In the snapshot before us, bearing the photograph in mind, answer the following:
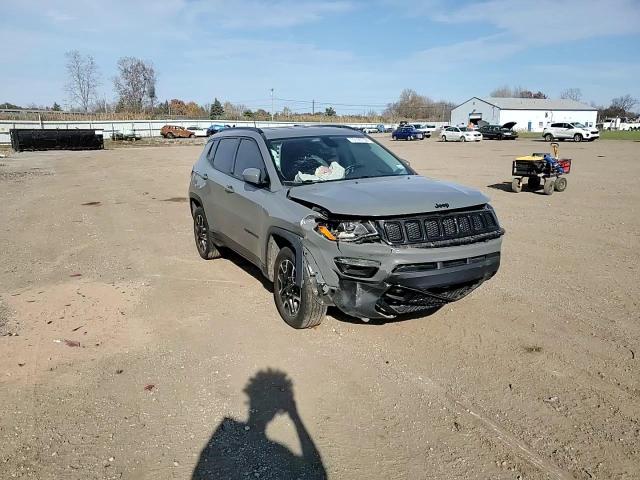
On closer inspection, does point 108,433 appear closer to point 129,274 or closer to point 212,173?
point 129,274

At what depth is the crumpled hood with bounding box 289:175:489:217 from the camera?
3952 millimetres

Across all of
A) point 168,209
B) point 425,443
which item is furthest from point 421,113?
point 425,443

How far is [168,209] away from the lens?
11617 millimetres

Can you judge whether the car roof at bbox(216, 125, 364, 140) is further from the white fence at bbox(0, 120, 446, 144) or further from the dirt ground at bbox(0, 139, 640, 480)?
the white fence at bbox(0, 120, 446, 144)

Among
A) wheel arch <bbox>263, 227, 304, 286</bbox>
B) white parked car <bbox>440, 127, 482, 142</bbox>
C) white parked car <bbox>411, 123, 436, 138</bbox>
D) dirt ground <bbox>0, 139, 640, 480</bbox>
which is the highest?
white parked car <bbox>411, 123, 436, 138</bbox>

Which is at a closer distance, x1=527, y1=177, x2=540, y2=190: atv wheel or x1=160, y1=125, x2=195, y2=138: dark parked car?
x1=527, y1=177, x2=540, y2=190: atv wheel

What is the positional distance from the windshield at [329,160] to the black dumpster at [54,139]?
117 ft

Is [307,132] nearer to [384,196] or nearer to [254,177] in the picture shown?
[254,177]

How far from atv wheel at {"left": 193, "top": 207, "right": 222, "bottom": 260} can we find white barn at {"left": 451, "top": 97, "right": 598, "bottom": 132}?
93.4m

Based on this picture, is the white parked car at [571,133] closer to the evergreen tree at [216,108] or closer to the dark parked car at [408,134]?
the dark parked car at [408,134]

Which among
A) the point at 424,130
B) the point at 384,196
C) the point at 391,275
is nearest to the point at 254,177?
the point at 384,196

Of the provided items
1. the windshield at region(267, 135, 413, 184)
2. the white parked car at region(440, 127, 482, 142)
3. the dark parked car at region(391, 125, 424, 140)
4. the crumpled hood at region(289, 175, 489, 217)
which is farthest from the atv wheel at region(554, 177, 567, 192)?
the dark parked car at region(391, 125, 424, 140)

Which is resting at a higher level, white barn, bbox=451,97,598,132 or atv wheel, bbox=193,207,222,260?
white barn, bbox=451,97,598,132

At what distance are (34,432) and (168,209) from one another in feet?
29.0
